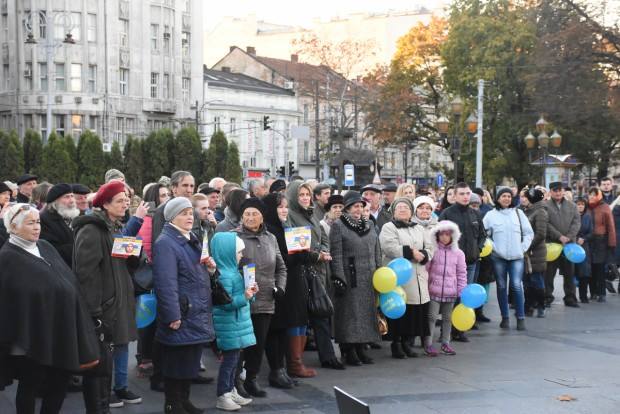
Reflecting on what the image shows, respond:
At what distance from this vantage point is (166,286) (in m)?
7.45

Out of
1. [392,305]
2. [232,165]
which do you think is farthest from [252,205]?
[232,165]

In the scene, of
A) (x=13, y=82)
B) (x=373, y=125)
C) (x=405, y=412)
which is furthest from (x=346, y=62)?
(x=405, y=412)

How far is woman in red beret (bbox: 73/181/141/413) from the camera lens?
7320mm

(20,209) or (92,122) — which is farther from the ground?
(92,122)

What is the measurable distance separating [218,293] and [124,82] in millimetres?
59759

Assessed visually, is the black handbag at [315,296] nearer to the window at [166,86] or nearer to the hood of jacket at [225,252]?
the hood of jacket at [225,252]

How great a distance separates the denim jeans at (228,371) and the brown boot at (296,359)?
4.40 ft

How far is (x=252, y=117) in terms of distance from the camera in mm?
80062

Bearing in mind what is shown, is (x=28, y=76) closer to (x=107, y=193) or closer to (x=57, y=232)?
(x=57, y=232)

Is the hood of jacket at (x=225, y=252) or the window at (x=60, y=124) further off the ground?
the window at (x=60, y=124)

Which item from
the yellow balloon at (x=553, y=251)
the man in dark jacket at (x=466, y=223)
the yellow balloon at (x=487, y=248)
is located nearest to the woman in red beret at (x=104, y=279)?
the man in dark jacket at (x=466, y=223)

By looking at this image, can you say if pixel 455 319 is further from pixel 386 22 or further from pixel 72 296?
pixel 386 22

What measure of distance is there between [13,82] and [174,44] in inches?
484

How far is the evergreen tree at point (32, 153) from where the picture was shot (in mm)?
51344
